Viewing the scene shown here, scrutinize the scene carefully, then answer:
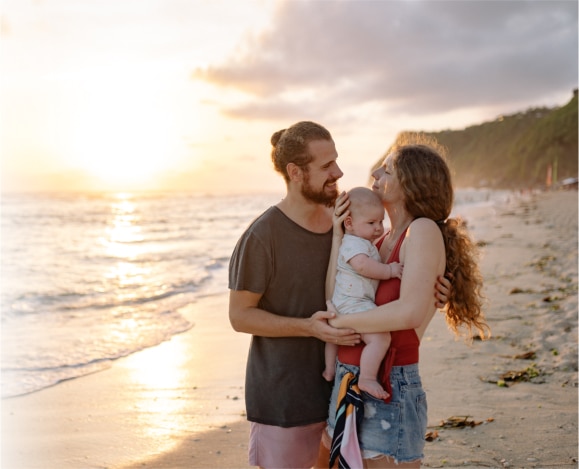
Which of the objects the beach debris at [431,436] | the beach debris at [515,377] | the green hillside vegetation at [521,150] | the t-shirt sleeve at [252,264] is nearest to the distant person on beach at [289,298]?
the t-shirt sleeve at [252,264]

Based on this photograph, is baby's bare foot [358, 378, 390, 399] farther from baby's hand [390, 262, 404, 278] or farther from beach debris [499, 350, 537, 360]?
beach debris [499, 350, 537, 360]

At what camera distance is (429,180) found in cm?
302

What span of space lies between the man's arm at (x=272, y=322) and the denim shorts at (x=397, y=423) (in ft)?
1.03

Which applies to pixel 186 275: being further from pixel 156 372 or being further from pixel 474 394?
pixel 474 394

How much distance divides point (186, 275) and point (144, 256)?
16.7 feet

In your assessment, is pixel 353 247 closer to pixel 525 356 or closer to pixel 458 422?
pixel 458 422

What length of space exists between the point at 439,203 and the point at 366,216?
380 mm

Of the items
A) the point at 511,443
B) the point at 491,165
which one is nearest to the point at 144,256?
the point at 511,443

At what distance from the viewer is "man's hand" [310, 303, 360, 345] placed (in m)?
3.00

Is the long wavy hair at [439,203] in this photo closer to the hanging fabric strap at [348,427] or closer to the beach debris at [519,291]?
the hanging fabric strap at [348,427]

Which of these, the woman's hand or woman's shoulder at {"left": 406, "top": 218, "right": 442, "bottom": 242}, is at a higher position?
woman's shoulder at {"left": 406, "top": 218, "right": 442, "bottom": 242}

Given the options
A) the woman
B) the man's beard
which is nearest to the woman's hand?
the woman

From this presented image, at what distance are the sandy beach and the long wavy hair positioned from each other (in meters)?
1.93

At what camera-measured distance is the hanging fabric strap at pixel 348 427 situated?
2.91m
